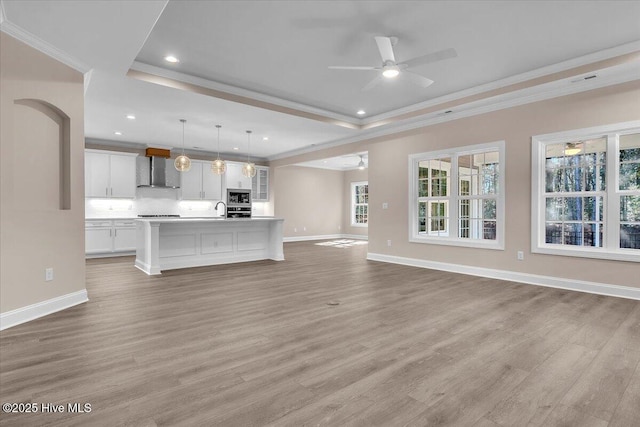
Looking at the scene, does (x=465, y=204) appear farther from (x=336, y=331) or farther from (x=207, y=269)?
(x=207, y=269)

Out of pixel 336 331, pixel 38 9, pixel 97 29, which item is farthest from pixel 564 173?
pixel 38 9

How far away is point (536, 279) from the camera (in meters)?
4.89

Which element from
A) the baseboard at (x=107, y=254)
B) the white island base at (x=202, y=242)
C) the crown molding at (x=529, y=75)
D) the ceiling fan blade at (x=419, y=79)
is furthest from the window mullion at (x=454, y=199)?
the baseboard at (x=107, y=254)

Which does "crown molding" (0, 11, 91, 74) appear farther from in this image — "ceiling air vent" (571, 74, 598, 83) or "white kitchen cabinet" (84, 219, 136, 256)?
"ceiling air vent" (571, 74, 598, 83)

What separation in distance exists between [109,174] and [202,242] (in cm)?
360

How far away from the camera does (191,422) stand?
170 centimetres

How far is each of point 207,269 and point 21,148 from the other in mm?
3308

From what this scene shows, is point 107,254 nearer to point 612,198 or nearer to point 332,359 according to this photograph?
point 332,359

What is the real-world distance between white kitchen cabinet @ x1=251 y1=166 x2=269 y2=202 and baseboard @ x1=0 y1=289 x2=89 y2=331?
7.04m

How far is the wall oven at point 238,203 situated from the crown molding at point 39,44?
3859 mm

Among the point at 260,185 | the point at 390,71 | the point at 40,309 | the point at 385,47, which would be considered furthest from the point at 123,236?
the point at 385,47

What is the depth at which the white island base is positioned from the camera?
581cm

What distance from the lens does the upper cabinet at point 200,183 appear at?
929 cm

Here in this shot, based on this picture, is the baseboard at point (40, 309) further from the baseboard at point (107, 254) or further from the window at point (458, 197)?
the window at point (458, 197)
